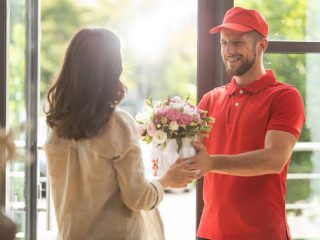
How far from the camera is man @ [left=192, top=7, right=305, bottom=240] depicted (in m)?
2.37

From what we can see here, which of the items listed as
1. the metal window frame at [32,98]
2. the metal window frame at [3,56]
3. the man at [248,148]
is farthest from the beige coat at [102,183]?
the metal window frame at [32,98]

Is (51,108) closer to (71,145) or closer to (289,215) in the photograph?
(71,145)

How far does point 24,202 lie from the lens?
3.34 meters

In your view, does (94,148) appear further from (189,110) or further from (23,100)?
(23,100)

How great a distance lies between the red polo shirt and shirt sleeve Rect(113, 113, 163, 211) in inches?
23.2

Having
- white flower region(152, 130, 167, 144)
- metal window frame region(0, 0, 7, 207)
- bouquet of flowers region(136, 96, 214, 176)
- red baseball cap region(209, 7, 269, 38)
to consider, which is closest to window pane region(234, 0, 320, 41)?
red baseball cap region(209, 7, 269, 38)

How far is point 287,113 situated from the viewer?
7.89 feet

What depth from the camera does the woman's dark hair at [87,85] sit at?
1865 millimetres

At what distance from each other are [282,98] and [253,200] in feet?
1.41

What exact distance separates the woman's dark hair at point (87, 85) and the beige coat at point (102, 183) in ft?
0.14

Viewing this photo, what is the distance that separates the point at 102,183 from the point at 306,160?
1.64 meters

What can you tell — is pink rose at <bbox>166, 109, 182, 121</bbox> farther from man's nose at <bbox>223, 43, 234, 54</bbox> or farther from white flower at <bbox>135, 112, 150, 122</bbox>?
man's nose at <bbox>223, 43, 234, 54</bbox>

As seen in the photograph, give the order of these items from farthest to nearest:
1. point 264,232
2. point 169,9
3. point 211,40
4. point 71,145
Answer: point 169,9 → point 211,40 → point 264,232 → point 71,145

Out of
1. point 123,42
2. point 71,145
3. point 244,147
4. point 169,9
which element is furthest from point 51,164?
point 169,9
